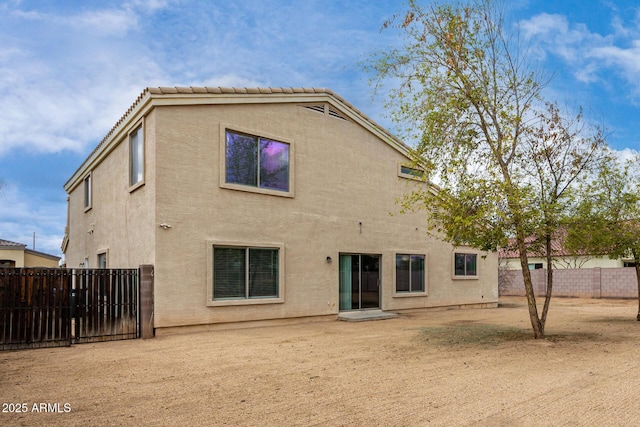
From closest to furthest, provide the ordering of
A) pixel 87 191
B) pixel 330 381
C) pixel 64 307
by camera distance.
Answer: pixel 330 381
pixel 64 307
pixel 87 191

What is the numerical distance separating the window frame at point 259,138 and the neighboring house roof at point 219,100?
756 mm

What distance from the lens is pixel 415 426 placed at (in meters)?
4.89

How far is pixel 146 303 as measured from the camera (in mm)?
11297

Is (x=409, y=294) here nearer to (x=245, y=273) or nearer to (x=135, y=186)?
(x=245, y=273)

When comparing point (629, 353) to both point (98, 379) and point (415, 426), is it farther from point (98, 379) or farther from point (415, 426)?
point (98, 379)

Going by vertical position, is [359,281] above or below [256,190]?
below

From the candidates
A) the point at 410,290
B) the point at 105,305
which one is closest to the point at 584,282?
the point at 410,290

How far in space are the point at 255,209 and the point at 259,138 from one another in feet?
6.60

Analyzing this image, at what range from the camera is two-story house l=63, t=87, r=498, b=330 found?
39.5ft

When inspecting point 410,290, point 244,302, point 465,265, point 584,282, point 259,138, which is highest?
point 259,138

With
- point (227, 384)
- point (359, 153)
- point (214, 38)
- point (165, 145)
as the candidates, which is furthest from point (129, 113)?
point (227, 384)

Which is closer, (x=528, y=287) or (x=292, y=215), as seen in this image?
(x=528, y=287)

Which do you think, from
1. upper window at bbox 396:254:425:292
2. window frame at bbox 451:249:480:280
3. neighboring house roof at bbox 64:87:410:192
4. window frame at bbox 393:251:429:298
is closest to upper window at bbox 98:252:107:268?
neighboring house roof at bbox 64:87:410:192

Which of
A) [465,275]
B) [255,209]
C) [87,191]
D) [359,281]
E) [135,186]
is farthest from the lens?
[465,275]
